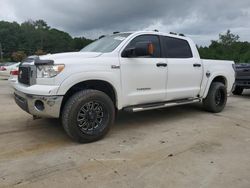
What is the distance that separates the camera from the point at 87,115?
4.23m

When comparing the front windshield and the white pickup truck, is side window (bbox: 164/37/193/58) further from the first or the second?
the front windshield

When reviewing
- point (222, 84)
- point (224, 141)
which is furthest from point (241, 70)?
point (224, 141)

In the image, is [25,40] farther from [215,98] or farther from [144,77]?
[144,77]

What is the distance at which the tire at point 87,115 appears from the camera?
4.03 m

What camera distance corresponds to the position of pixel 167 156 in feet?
12.3

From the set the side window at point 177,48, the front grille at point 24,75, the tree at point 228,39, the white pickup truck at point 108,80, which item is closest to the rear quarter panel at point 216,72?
the white pickup truck at point 108,80

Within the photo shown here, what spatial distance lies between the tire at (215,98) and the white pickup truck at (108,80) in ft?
1.72

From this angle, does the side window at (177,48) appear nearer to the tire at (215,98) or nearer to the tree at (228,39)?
the tire at (215,98)

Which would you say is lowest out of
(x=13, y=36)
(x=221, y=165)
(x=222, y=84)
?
(x=221, y=165)

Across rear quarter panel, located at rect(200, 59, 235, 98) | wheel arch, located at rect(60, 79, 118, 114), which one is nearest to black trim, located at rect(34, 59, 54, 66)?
wheel arch, located at rect(60, 79, 118, 114)

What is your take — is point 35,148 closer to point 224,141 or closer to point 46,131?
point 46,131

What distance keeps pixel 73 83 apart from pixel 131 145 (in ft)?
4.31

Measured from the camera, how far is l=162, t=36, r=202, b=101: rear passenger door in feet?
17.8

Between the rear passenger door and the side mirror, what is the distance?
85 cm
